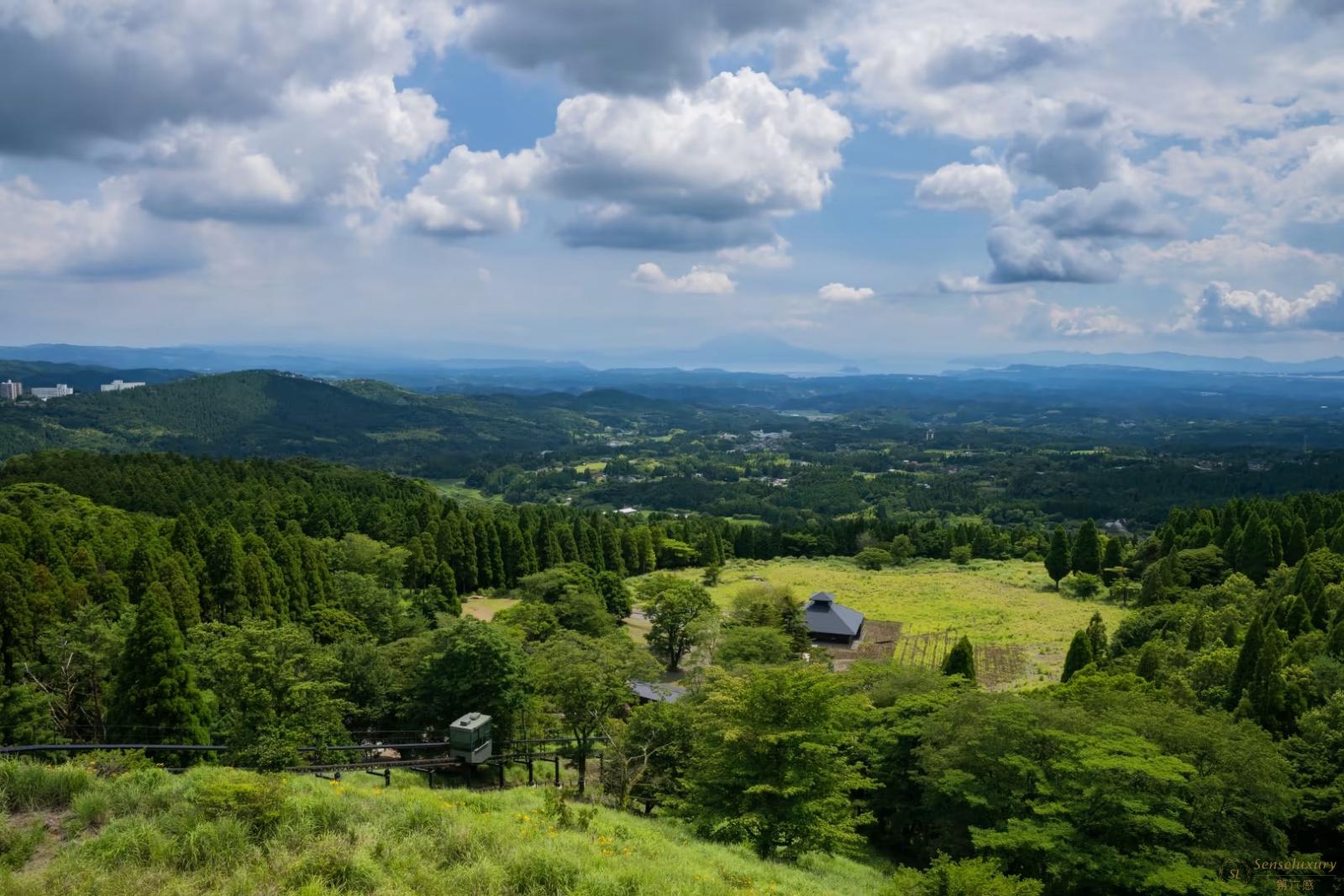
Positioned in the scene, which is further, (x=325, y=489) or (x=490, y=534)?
(x=325, y=489)

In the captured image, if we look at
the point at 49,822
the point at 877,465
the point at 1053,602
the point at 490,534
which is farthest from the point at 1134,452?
the point at 49,822

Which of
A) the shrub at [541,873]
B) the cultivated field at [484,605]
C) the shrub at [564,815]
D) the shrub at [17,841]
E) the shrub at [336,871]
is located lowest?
the cultivated field at [484,605]

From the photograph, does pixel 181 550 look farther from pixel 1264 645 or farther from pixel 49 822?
pixel 1264 645

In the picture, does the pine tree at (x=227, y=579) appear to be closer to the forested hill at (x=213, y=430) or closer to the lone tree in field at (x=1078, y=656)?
the lone tree in field at (x=1078, y=656)

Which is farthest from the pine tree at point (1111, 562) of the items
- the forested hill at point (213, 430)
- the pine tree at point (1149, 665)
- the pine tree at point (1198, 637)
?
the forested hill at point (213, 430)

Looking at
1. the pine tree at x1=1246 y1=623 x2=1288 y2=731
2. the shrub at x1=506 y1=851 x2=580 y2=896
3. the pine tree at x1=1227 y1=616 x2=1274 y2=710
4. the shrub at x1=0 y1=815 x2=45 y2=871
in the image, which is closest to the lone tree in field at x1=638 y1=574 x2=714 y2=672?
the pine tree at x1=1227 y1=616 x2=1274 y2=710

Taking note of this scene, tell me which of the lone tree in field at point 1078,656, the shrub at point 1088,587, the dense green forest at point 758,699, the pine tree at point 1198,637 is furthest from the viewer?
the shrub at point 1088,587
